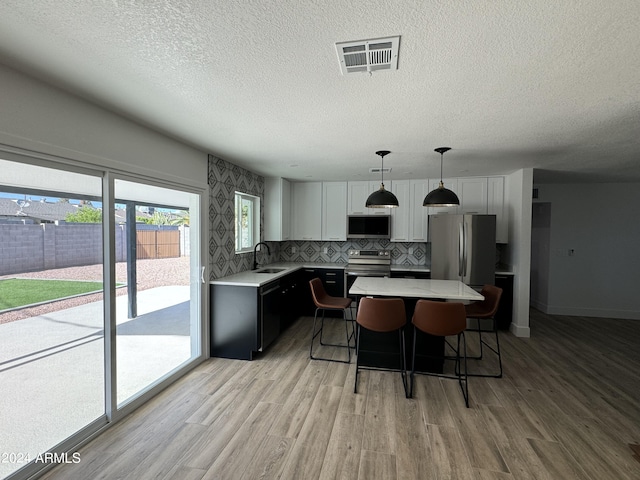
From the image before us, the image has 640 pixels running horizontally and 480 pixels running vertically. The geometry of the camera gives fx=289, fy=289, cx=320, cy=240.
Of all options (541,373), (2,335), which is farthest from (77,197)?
(541,373)

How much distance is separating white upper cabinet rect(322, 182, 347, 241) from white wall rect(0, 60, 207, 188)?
115 inches

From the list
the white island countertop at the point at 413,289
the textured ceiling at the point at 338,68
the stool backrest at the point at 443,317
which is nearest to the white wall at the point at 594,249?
the textured ceiling at the point at 338,68

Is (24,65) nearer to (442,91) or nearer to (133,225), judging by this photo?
(133,225)

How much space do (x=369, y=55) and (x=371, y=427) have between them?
2530 mm

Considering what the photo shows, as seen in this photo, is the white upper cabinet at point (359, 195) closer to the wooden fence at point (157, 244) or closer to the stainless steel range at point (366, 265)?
the stainless steel range at point (366, 265)

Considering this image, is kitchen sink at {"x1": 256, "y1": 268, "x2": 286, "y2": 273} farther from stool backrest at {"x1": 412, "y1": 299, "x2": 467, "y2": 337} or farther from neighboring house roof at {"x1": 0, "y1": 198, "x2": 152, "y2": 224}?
neighboring house roof at {"x1": 0, "y1": 198, "x2": 152, "y2": 224}

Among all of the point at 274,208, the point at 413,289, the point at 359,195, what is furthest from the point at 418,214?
the point at 274,208

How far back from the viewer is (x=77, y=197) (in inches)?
81.3

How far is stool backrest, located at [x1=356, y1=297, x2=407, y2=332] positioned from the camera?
2.69 m

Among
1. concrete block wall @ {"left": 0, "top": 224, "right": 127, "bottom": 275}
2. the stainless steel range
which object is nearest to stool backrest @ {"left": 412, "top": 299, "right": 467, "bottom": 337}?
the stainless steel range

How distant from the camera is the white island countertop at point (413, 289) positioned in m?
2.83

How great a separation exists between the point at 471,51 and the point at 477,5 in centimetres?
33

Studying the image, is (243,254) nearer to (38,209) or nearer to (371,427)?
(38,209)

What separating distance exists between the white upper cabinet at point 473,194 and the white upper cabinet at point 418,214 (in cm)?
57
